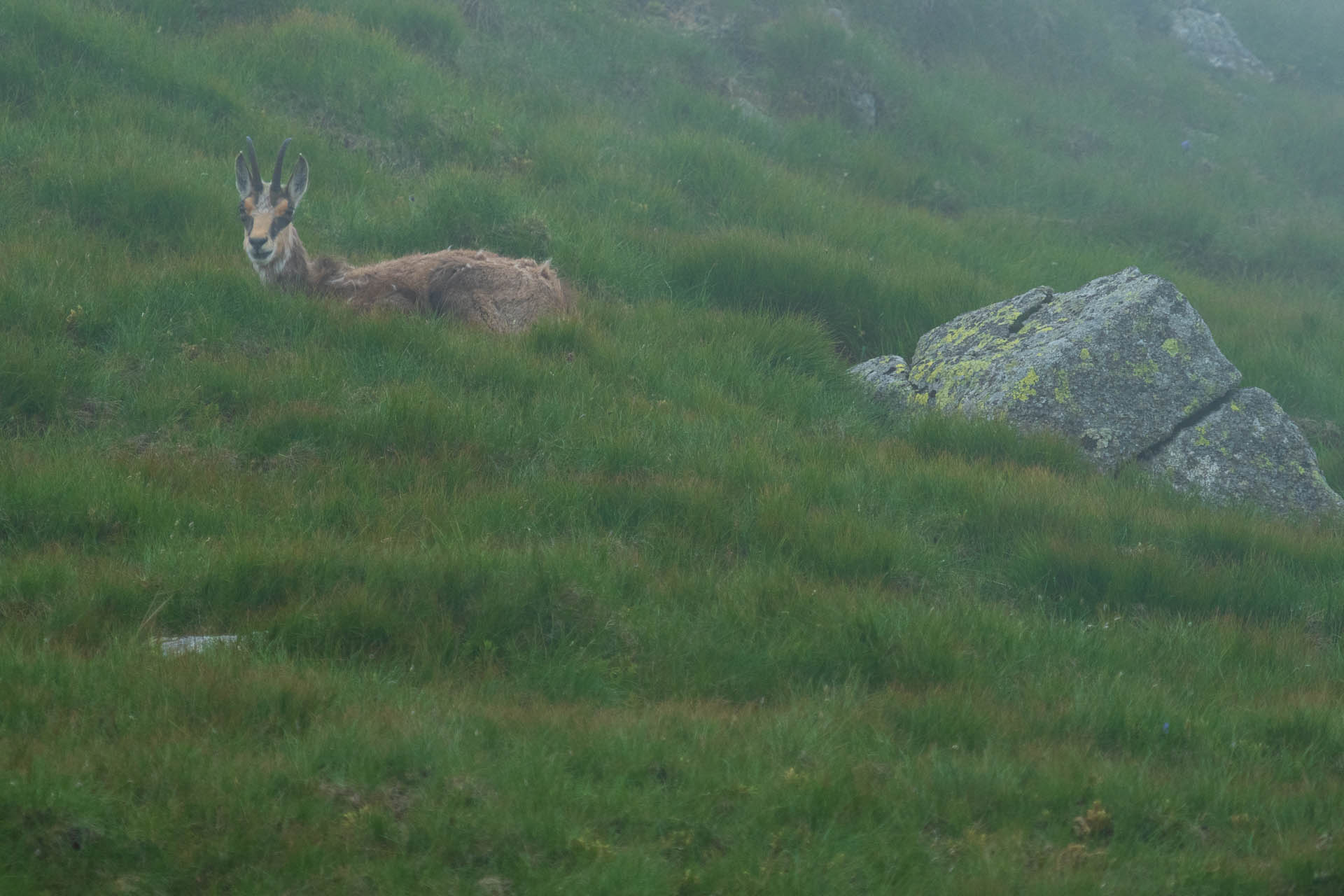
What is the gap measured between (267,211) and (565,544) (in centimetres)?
504

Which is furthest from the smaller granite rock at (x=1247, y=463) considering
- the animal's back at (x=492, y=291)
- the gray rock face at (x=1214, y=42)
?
the gray rock face at (x=1214, y=42)

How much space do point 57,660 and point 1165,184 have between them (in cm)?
1683

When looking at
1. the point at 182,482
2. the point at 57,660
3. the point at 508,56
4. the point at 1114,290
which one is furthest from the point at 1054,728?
the point at 508,56

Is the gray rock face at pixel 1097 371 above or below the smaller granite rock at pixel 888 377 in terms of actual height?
above

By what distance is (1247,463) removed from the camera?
8969 millimetres

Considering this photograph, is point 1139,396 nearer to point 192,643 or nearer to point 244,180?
point 192,643

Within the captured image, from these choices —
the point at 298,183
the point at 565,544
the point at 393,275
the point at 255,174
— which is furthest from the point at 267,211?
the point at 565,544

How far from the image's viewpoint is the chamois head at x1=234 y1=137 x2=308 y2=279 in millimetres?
9695

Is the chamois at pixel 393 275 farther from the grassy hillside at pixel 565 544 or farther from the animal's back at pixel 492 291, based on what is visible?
the grassy hillside at pixel 565 544

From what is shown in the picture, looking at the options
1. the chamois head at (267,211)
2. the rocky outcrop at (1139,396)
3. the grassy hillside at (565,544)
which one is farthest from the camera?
the chamois head at (267,211)

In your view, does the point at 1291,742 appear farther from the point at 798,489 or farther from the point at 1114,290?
the point at 1114,290

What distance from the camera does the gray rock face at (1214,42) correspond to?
79.7 ft

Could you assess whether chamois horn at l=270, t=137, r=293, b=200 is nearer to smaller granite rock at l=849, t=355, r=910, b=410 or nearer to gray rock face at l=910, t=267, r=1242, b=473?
smaller granite rock at l=849, t=355, r=910, b=410

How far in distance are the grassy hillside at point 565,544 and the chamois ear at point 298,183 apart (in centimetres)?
77
